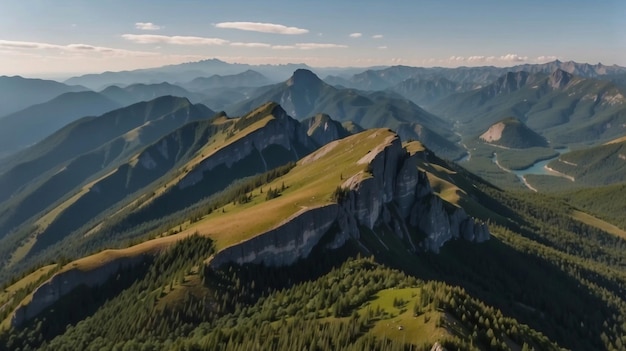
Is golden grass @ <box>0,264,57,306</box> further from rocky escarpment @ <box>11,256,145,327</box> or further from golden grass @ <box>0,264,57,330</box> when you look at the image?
rocky escarpment @ <box>11,256,145,327</box>

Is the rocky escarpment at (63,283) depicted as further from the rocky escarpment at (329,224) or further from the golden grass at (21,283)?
the rocky escarpment at (329,224)

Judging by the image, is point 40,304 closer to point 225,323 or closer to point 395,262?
point 225,323

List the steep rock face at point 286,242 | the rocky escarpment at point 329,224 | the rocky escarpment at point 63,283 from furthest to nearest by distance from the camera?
the rocky escarpment at point 329,224 < the steep rock face at point 286,242 < the rocky escarpment at point 63,283

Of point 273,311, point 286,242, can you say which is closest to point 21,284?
point 286,242

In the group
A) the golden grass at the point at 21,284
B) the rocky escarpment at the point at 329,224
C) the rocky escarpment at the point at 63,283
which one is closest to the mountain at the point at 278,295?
the rocky escarpment at the point at 63,283

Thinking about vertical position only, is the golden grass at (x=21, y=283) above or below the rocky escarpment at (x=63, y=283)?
below

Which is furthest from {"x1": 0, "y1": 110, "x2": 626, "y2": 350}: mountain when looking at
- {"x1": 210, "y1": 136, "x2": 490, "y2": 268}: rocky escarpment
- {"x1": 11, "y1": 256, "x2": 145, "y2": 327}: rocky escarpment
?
{"x1": 210, "y1": 136, "x2": 490, "y2": 268}: rocky escarpment

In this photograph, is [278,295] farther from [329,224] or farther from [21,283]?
[21,283]

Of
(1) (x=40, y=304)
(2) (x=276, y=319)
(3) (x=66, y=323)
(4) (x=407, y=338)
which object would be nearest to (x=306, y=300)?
(2) (x=276, y=319)
